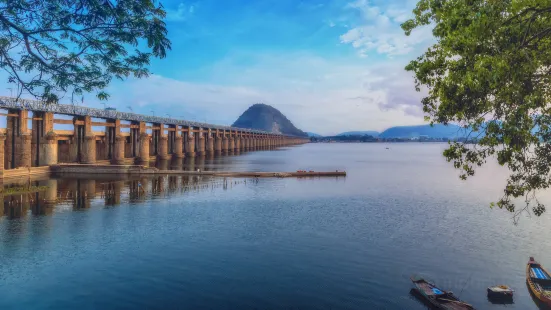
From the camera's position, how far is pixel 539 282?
25.0 m

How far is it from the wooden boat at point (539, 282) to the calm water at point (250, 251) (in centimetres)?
72

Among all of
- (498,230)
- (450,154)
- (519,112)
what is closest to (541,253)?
(498,230)

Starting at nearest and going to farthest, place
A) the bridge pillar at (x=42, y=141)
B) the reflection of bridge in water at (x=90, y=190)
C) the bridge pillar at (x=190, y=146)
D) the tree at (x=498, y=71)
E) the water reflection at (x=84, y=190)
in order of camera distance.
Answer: the tree at (x=498, y=71) < the water reflection at (x=84, y=190) < the reflection of bridge in water at (x=90, y=190) < the bridge pillar at (x=42, y=141) < the bridge pillar at (x=190, y=146)

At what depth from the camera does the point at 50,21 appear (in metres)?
15.4

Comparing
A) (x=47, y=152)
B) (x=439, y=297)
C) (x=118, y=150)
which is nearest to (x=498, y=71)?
(x=439, y=297)

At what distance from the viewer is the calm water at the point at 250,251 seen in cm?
2348

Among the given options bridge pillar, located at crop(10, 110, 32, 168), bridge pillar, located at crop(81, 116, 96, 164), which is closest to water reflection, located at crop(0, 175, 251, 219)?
bridge pillar, located at crop(10, 110, 32, 168)

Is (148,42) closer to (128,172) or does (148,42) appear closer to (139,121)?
(128,172)

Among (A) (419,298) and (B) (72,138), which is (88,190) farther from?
(A) (419,298)

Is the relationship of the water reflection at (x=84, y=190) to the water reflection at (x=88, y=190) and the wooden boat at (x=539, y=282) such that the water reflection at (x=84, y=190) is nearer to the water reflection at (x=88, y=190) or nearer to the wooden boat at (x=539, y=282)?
the water reflection at (x=88, y=190)

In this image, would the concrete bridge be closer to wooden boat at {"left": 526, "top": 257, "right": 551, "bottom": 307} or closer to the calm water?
the calm water

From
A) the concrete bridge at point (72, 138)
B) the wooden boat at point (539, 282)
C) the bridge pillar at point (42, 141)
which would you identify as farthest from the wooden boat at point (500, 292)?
the bridge pillar at point (42, 141)

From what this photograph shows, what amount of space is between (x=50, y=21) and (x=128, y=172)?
76.1m

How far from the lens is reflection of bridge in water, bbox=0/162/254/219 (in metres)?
48.7
